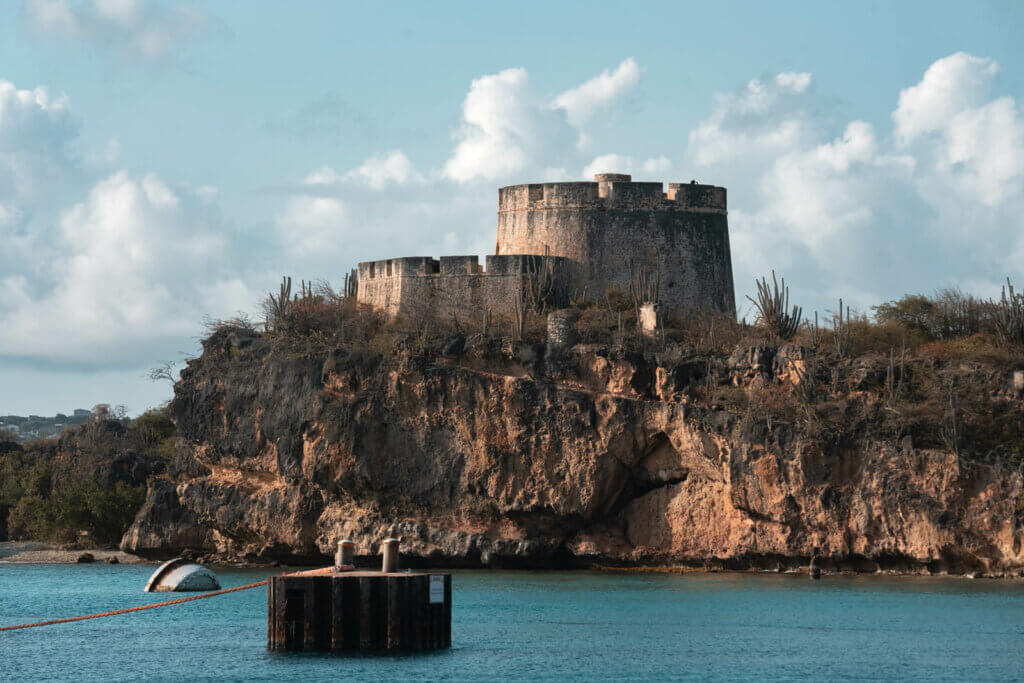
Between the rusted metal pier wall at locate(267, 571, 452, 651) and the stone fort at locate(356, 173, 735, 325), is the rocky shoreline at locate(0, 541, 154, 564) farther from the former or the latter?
the rusted metal pier wall at locate(267, 571, 452, 651)

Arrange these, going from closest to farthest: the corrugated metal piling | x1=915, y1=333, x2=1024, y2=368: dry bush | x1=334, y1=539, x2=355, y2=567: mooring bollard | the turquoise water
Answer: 1. the corrugated metal piling
2. x1=334, y1=539, x2=355, y2=567: mooring bollard
3. the turquoise water
4. x1=915, y1=333, x2=1024, y2=368: dry bush

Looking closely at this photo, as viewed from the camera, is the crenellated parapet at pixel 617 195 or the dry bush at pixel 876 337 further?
the crenellated parapet at pixel 617 195

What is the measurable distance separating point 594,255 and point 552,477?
33.9 ft

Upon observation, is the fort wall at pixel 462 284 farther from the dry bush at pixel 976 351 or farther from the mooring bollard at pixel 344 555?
the mooring bollard at pixel 344 555

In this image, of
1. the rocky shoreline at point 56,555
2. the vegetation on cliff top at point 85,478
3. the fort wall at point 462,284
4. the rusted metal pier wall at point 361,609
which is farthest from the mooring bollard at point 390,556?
the vegetation on cliff top at point 85,478

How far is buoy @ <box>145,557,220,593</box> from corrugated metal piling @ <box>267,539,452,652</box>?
17877mm

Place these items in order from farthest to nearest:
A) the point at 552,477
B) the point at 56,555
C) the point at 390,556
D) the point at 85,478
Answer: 1. the point at 85,478
2. the point at 56,555
3. the point at 552,477
4. the point at 390,556

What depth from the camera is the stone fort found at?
205ft

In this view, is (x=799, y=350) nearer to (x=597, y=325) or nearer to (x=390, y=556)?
(x=597, y=325)

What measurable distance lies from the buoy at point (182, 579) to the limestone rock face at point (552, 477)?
6178mm

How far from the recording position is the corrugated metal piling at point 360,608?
33.1 m

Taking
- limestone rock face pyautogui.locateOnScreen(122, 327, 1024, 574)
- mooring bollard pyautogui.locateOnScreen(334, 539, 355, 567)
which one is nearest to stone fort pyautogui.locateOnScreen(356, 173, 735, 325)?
limestone rock face pyautogui.locateOnScreen(122, 327, 1024, 574)

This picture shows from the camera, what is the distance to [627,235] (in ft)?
208

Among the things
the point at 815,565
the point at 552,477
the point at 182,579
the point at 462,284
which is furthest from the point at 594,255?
the point at 182,579
